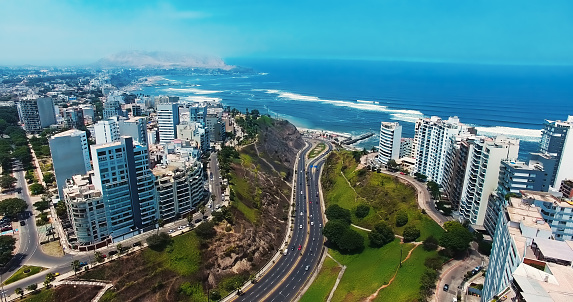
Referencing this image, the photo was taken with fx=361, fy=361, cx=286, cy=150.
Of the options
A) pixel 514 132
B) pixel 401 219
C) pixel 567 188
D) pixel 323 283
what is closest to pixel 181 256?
pixel 323 283

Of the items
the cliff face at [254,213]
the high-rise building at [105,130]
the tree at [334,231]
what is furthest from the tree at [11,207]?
the tree at [334,231]

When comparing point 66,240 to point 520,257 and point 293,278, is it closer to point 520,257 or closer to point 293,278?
point 293,278

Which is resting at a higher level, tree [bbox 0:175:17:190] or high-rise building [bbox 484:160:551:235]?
high-rise building [bbox 484:160:551:235]

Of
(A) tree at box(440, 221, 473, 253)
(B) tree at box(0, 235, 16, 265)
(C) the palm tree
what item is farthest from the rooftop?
(B) tree at box(0, 235, 16, 265)

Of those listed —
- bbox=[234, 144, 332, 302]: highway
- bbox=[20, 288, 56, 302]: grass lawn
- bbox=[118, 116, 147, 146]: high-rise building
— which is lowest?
bbox=[234, 144, 332, 302]: highway

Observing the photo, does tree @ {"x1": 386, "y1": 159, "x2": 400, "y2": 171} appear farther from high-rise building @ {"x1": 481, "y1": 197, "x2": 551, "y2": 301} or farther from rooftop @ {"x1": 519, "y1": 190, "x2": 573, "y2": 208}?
high-rise building @ {"x1": 481, "y1": 197, "x2": 551, "y2": 301}

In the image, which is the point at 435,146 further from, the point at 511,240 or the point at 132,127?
the point at 132,127
